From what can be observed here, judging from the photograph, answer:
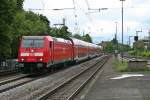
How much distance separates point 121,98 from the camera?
18.4 metres

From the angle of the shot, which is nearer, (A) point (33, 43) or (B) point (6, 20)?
(A) point (33, 43)

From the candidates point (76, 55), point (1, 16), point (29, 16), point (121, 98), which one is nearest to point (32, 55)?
point (1, 16)

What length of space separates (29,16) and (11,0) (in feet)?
122

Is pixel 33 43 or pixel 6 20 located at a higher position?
pixel 6 20

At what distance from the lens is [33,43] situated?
35.7 metres

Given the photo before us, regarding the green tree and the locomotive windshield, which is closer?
the locomotive windshield

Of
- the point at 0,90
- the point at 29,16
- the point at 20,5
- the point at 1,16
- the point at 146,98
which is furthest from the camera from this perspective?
the point at 29,16

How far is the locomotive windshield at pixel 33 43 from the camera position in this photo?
35.6 metres

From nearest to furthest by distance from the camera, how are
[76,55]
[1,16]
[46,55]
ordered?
[46,55]
[1,16]
[76,55]

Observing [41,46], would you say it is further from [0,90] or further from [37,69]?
[0,90]

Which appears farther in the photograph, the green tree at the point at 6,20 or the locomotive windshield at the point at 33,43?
the green tree at the point at 6,20

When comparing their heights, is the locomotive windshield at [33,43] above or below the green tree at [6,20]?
below

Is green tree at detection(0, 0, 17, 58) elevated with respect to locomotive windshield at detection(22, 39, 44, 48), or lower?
elevated

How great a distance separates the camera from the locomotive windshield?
3559 centimetres
